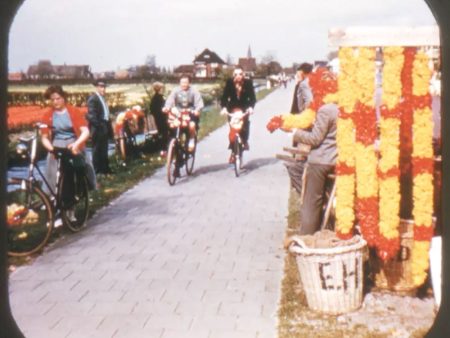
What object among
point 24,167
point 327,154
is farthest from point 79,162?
point 327,154

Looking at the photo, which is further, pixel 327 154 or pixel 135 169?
pixel 135 169

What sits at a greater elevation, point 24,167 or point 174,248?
point 24,167

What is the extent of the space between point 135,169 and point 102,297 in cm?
600

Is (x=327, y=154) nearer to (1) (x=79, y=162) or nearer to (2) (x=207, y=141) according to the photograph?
(1) (x=79, y=162)

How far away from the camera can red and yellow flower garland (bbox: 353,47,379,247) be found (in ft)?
16.0

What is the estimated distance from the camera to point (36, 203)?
20.2 feet

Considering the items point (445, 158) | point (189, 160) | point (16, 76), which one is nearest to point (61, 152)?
point (16, 76)

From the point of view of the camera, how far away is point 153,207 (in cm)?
830

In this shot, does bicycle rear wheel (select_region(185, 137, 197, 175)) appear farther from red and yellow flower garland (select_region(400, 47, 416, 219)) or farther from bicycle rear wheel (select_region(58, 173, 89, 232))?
red and yellow flower garland (select_region(400, 47, 416, 219))

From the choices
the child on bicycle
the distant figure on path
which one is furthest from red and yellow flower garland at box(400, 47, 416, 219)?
the child on bicycle

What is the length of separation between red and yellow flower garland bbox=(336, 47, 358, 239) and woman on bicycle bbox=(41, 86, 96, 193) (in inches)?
101

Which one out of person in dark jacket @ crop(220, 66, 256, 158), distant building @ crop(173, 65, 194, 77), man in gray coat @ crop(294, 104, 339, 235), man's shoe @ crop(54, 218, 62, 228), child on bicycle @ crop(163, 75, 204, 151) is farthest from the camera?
child on bicycle @ crop(163, 75, 204, 151)

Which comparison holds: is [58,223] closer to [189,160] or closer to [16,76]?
[16,76]

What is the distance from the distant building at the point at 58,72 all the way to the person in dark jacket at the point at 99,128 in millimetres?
1048
